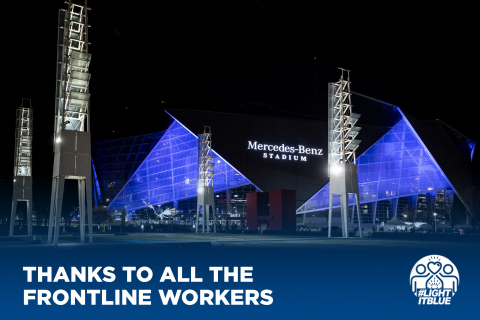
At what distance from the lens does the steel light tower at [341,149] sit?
44.3m

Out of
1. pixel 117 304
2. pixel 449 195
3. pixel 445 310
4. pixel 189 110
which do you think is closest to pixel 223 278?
pixel 117 304

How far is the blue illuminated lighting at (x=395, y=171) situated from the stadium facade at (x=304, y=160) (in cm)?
17

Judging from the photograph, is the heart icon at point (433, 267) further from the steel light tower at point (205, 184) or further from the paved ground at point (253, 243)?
the steel light tower at point (205, 184)

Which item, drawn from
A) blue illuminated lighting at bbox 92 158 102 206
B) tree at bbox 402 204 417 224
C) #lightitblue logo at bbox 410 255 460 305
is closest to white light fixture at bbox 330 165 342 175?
#lightitblue logo at bbox 410 255 460 305

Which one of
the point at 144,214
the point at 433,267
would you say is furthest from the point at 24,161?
the point at 144,214

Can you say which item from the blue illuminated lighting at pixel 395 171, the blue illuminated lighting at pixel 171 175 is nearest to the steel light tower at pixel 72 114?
the blue illuminated lighting at pixel 171 175

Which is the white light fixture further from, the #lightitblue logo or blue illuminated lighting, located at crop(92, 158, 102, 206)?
blue illuminated lighting, located at crop(92, 158, 102, 206)

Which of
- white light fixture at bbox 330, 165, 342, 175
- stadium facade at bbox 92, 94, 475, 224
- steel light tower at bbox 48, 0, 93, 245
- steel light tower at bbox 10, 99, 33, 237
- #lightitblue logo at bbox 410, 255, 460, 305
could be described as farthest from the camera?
stadium facade at bbox 92, 94, 475, 224

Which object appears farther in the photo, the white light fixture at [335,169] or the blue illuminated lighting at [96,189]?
the blue illuminated lighting at [96,189]

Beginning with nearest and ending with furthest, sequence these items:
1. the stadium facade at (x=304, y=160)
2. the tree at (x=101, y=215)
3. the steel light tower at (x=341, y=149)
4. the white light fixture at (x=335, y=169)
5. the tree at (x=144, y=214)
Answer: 1. the steel light tower at (x=341, y=149)
2. the white light fixture at (x=335, y=169)
3. the stadium facade at (x=304, y=160)
4. the tree at (x=144, y=214)
5. the tree at (x=101, y=215)

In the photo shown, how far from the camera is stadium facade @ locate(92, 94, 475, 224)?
8656 cm

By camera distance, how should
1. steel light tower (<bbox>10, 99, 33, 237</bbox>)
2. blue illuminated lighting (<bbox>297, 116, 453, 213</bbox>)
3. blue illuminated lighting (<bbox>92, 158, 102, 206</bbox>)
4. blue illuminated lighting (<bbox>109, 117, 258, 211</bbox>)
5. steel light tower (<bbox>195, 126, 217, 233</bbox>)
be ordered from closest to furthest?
steel light tower (<bbox>10, 99, 33, 237</bbox>) < steel light tower (<bbox>195, 126, 217, 233</bbox>) < blue illuminated lighting (<bbox>297, 116, 453, 213</bbox>) < blue illuminated lighting (<bbox>109, 117, 258, 211</bbox>) < blue illuminated lighting (<bbox>92, 158, 102, 206</bbox>)

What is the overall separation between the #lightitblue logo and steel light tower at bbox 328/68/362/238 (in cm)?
3444

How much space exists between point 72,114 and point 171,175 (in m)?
68.2
